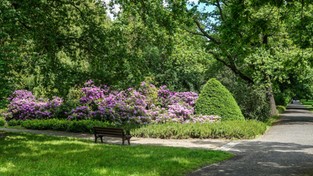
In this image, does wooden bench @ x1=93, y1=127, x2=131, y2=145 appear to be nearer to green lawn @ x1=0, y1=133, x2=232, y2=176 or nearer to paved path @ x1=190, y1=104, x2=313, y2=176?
green lawn @ x1=0, y1=133, x2=232, y2=176

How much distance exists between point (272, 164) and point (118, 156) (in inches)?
171

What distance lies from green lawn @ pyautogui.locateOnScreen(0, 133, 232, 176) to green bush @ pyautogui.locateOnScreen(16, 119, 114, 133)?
5.79 m

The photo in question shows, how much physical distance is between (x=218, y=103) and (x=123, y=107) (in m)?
5.53

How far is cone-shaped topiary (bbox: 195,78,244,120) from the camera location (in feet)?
64.1

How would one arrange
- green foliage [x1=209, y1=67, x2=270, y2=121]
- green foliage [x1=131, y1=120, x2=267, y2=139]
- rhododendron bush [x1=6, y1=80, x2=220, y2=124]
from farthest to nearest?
1. green foliage [x1=209, y1=67, x2=270, y2=121]
2. rhododendron bush [x1=6, y1=80, x2=220, y2=124]
3. green foliage [x1=131, y1=120, x2=267, y2=139]

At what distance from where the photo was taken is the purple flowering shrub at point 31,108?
2121 centimetres

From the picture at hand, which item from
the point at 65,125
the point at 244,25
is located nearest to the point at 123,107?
the point at 65,125

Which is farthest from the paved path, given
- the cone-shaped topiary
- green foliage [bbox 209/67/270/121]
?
green foliage [bbox 209/67/270/121]

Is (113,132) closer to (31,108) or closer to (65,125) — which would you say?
(65,125)

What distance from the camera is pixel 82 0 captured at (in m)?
14.6

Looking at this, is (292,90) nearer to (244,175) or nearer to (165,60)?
(165,60)

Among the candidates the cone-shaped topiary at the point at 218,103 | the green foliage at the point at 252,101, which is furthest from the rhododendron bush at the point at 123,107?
the green foliage at the point at 252,101

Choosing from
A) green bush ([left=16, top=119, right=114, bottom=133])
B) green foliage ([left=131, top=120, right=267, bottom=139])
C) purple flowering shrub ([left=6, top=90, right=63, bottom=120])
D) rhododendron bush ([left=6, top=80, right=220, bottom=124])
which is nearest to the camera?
green foliage ([left=131, top=120, right=267, bottom=139])

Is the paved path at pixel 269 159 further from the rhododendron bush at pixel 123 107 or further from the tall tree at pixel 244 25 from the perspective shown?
the rhododendron bush at pixel 123 107
